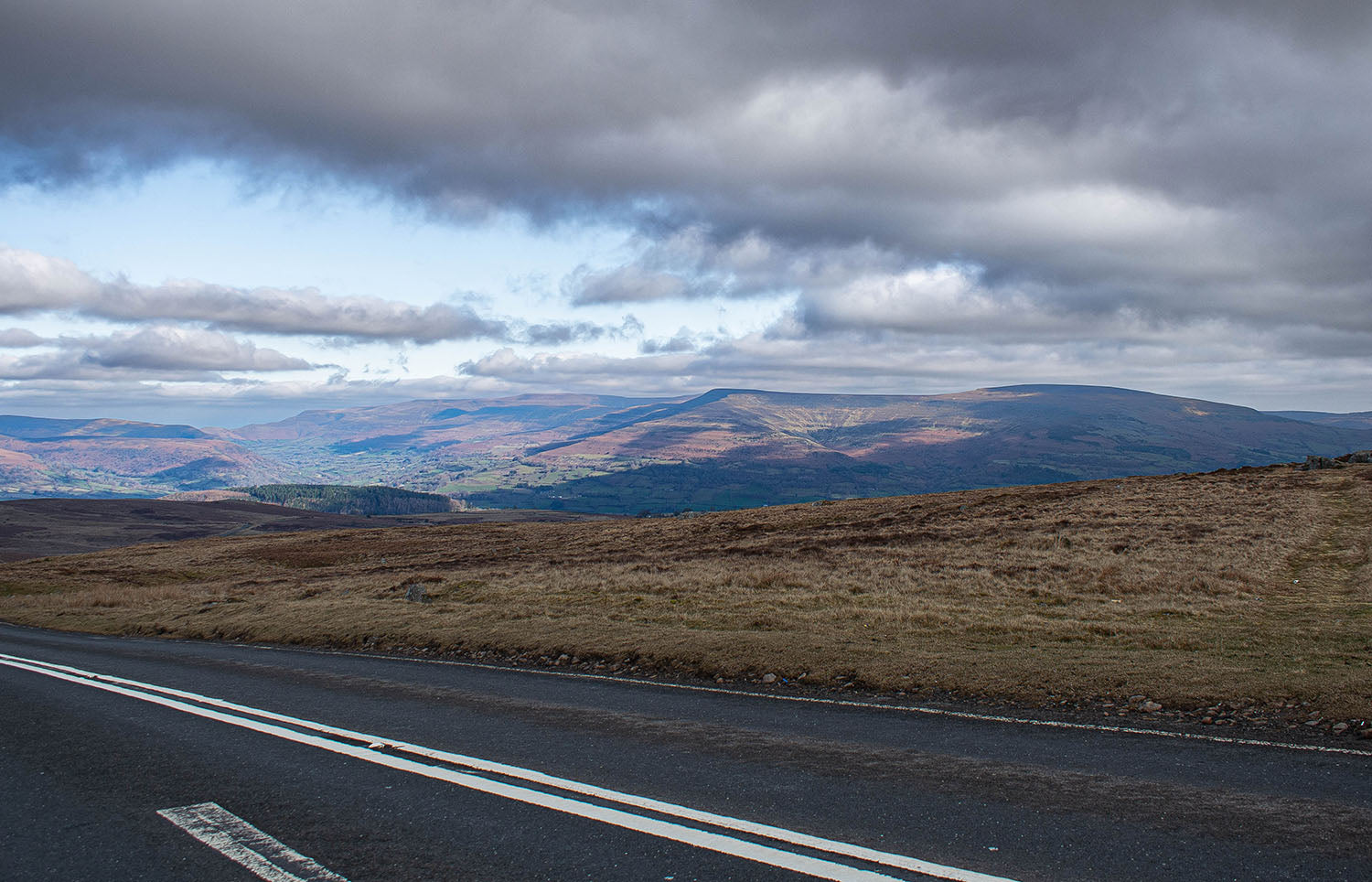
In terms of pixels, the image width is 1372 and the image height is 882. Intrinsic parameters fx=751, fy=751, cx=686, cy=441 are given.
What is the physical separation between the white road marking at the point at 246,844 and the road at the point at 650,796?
0.03 m

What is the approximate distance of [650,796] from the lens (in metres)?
7.43

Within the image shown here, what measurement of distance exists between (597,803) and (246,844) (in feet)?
10.0

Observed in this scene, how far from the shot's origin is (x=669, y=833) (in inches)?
254

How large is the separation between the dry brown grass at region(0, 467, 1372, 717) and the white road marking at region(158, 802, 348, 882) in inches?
356

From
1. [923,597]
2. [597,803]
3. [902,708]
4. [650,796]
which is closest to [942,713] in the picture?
[902,708]

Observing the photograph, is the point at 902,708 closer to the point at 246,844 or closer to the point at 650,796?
the point at 650,796

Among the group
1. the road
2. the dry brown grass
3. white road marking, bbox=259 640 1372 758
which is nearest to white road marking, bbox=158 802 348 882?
the road

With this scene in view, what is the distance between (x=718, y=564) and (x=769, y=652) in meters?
19.7

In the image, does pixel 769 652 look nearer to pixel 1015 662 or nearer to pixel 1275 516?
A: pixel 1015 662

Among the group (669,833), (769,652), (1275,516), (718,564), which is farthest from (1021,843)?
(1275,516)

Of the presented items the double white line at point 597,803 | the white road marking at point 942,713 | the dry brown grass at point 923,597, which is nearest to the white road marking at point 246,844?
the double white line at point 597,803

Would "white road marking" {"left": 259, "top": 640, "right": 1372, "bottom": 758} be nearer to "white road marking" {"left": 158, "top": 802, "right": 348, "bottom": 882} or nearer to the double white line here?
the double white line

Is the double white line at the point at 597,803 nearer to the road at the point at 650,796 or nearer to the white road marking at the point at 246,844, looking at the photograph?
the road at the point at 650,796

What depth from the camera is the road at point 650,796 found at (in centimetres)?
597
